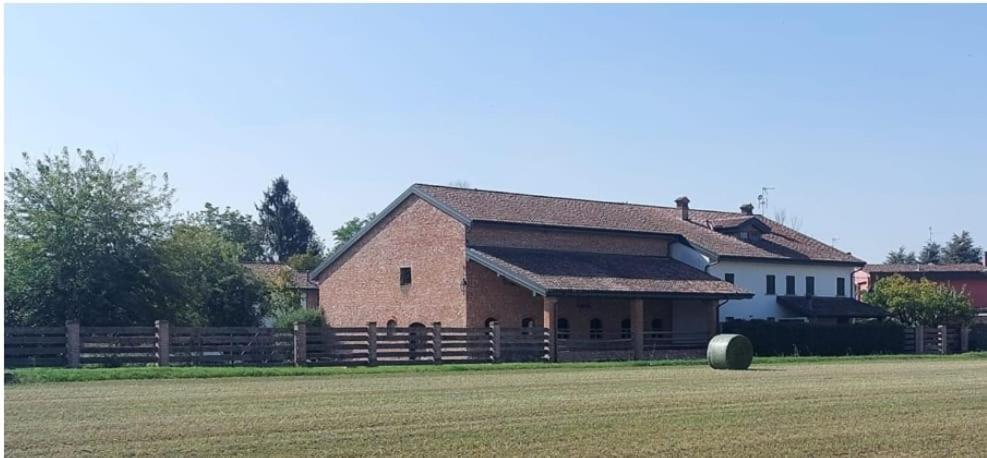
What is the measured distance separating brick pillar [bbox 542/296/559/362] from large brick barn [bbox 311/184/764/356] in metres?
0.05

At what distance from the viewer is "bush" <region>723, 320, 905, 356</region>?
50.8 metres

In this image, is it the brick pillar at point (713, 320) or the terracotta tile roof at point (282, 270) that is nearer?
the brick pillar at point (713, 320)

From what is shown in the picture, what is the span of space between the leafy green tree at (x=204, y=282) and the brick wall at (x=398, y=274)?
3490 millimetres

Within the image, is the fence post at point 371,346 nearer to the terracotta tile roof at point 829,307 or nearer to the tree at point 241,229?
the terracotta tile roof at point 829,307

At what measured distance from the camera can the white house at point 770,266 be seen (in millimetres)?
57094

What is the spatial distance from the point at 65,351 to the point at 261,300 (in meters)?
20.1

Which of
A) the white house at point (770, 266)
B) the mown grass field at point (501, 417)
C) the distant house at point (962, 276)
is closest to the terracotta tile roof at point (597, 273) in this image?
the white house at point (770, 266)

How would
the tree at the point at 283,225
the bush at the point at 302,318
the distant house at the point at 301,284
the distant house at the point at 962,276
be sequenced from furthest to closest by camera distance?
the tree at the point at 283,225, the distant house at the point at 962,276, the distant house at the point at 301,284, the bush at the point at 302,318

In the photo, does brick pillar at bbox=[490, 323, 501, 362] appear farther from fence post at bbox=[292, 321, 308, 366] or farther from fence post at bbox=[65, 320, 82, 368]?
fence post at bbox=[65, 320, 82, 368]

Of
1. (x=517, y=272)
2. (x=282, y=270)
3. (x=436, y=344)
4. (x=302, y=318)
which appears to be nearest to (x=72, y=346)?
(x=436, y=344)

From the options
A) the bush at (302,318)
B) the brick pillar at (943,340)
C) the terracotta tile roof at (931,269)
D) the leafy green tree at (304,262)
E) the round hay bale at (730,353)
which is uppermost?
the leafy green tree at (304,262)

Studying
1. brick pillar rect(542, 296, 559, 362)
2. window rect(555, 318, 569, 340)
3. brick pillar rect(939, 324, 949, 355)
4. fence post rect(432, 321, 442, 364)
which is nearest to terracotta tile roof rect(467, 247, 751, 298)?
brick pillar rect(542, 296, 559, 362)

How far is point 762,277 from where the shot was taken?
5959cm

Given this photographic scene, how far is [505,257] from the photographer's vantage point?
4841 cm
